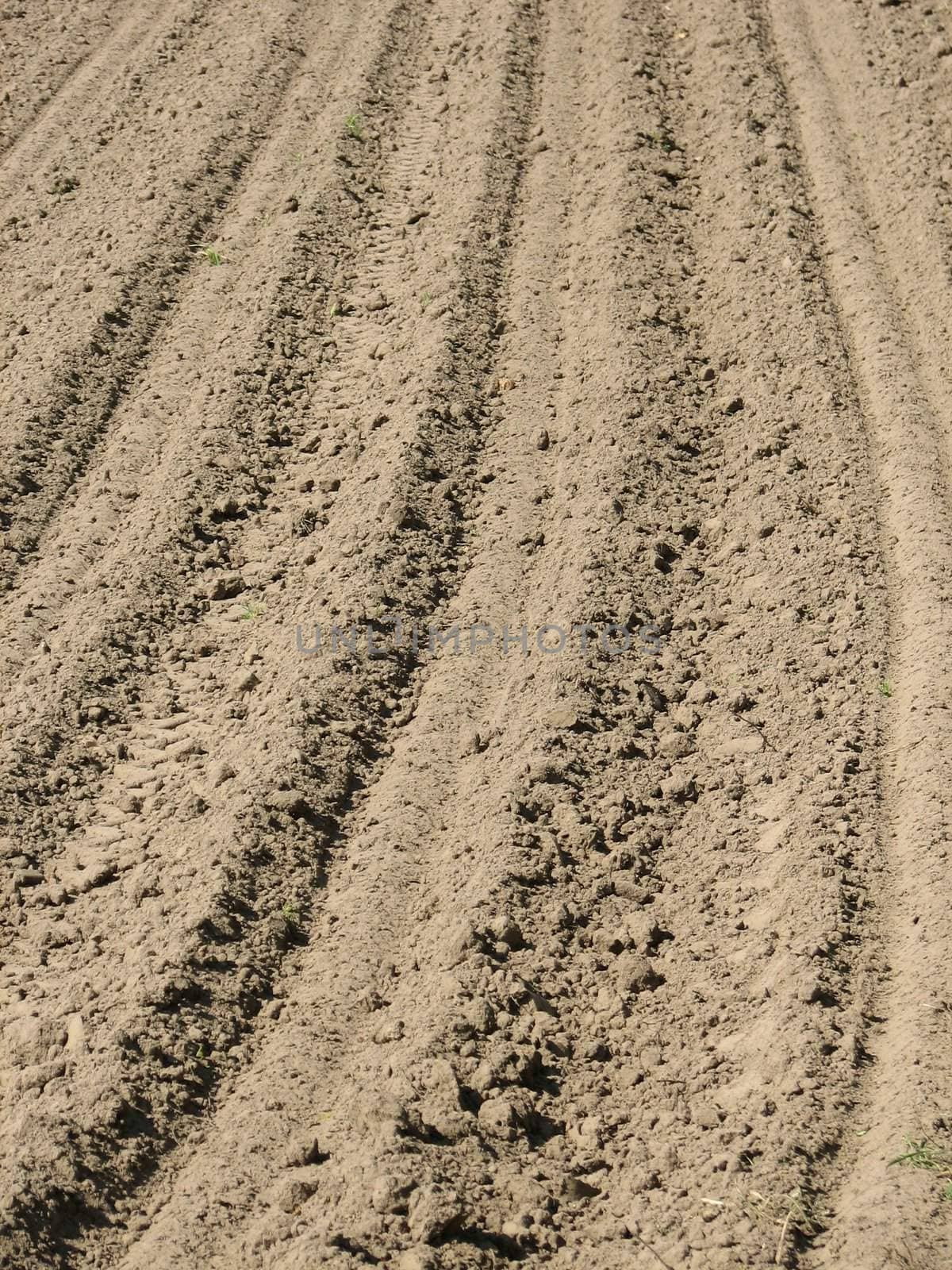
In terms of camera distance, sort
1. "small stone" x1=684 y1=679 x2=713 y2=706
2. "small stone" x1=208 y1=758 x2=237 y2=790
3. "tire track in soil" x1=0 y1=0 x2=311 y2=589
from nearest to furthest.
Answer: "small stone" x1=208 y1=758 x2=237 y2=790, "small stone" x1=684 y1=679 x2=713 y2=706, "tire track in soil" x1=0 y1=0 x2=311 y2=589

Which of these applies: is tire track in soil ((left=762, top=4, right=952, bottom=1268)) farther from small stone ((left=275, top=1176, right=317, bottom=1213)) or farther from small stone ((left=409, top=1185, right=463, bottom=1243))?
small stone ((left=275, top=1176, right=317, bottom=1213))

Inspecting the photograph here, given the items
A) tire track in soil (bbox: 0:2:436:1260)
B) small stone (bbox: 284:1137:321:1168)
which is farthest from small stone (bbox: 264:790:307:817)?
small stone (bbox: 284:1137:321:1168)

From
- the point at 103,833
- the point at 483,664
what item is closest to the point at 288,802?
the point at 103,833

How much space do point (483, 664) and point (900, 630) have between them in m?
1.34

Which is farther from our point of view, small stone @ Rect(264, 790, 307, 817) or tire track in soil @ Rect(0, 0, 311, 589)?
tire track in soil @ Rect(0, 0, 311, 589)

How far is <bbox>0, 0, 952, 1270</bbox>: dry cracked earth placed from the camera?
2871 mm

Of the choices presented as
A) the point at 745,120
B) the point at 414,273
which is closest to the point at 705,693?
the point at 414,273

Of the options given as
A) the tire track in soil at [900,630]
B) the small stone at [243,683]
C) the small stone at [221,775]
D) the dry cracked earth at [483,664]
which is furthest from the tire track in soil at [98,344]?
the tire track in soil at [900,630]

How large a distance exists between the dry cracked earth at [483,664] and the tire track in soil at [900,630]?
0.02m

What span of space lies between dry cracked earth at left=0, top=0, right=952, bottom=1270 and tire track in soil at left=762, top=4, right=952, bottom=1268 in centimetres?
2

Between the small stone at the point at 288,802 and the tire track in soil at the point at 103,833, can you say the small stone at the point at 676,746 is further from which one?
the tire track in soil at the point at 103,833

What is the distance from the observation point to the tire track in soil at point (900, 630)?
2723 mm

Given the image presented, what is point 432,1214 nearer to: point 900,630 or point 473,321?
point 900,630

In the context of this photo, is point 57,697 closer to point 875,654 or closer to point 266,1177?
point 266,1177
